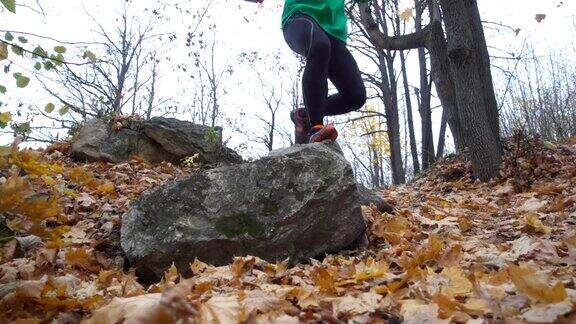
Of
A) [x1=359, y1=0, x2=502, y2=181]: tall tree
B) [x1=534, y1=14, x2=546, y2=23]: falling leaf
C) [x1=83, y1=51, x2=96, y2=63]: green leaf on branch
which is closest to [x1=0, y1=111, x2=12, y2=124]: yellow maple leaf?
[x1=83, y1=51, x2=96, y2=63]: green leaf on branch

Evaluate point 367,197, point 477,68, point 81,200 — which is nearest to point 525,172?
point 477,68

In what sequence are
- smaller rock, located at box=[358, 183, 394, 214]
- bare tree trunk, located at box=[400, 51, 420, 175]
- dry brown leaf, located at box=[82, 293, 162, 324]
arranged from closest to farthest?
Answer: 1. dry brown leaf, located at box=[82, 293, 162, 324]
2. smaller rock, located at box=[358, 183, 394, 214]
3. bare tree trunk, located at box=[400, 51, 420, 175]

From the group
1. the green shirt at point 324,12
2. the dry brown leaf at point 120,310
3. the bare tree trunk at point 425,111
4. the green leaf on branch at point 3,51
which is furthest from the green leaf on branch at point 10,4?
the bare tree trunk at point 425,111

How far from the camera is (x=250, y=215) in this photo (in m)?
2.29

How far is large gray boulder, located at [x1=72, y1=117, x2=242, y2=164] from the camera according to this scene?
5.58 meters

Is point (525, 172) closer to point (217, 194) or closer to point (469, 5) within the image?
point (469, 5)

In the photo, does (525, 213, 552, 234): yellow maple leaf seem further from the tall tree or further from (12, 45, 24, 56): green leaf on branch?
(12, 45, 24, 56): green leaf on branch

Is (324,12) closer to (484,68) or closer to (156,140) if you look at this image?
(484,68)

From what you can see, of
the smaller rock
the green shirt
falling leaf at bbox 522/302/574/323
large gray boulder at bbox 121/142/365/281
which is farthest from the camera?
the smaller rock

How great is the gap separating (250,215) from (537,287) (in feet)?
4.79

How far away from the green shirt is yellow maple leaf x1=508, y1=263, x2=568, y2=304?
217cm

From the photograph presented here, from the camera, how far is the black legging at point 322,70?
9.11ft

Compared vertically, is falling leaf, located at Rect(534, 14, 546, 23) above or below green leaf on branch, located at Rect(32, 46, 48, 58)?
above

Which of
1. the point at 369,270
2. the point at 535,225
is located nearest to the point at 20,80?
the point at 369,270
